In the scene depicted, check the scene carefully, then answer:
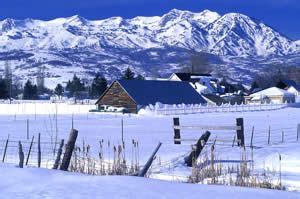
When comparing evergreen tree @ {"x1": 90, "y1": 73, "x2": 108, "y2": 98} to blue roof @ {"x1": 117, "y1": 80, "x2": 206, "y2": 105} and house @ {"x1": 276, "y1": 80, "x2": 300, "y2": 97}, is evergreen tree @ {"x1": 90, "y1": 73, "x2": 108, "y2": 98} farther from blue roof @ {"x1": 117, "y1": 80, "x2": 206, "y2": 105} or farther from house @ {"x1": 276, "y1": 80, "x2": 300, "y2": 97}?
house @ {"x1": 276, "y1": 80, "x2": 300, "y2": 97}

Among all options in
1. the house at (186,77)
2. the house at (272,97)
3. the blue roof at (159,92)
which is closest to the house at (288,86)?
the house at (186,77)

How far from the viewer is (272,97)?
10625cm

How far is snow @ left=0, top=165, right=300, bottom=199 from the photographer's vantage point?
301 inches

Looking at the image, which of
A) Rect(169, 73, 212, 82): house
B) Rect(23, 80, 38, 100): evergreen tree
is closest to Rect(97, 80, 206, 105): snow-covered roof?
Rect(169, 73, 212, 82): house

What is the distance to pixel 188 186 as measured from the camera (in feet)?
27.4

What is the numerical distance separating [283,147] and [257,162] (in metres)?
4.79

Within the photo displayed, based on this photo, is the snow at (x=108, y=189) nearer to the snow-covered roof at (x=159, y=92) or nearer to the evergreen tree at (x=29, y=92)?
the snow-covered roof at (x=159, y=92)

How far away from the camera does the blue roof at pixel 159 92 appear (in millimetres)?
73688

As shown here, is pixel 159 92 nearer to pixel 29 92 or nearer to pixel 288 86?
pixel 288 86

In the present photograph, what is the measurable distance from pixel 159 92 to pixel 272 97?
3515 cm

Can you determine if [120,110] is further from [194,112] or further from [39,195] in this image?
[39,195]

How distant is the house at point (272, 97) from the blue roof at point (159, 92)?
25.6 metres

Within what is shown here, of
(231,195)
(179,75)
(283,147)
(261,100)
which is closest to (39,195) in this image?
(231,195)

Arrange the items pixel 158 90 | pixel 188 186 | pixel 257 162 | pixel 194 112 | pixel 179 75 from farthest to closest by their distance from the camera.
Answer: pixel 179 75 → pixel 158 90 → pixel 194 112 → pixel 257 162 → pixel 188 186
